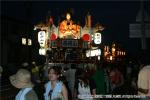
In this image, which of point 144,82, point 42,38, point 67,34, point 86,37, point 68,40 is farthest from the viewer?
point 67,34

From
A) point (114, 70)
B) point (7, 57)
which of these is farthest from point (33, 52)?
point (114, 70)

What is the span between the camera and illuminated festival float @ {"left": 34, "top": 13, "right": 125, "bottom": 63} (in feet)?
123

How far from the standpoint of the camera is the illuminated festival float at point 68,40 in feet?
123

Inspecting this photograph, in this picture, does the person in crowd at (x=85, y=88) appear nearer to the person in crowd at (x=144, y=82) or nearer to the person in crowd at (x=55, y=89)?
the person in crowd at (x=55, y=89)

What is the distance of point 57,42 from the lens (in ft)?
131

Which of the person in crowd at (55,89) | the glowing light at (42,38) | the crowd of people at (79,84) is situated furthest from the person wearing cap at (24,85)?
the glowing light at (42,38)

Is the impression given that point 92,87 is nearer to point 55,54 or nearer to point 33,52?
point 55,54

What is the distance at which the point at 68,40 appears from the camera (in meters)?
→ 40.8

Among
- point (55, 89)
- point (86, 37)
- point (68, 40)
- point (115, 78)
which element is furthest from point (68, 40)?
point (55, 89)

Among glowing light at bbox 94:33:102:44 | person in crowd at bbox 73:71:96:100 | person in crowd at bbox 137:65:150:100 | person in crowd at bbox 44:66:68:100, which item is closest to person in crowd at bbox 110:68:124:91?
person in crowd at bbox 73:71:96:100

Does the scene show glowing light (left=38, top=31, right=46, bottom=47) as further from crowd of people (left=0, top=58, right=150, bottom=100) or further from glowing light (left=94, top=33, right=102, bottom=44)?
crowd of people (left=0, top=58, right=150, bottom=100)

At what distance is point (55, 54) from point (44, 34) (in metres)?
2.43

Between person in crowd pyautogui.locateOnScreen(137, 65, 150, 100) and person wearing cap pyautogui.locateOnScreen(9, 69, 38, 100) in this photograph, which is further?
person in crowd pyautogui.locateOnScreen(137, 65, 150, 100)

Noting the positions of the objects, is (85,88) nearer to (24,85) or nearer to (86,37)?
(24,85)
